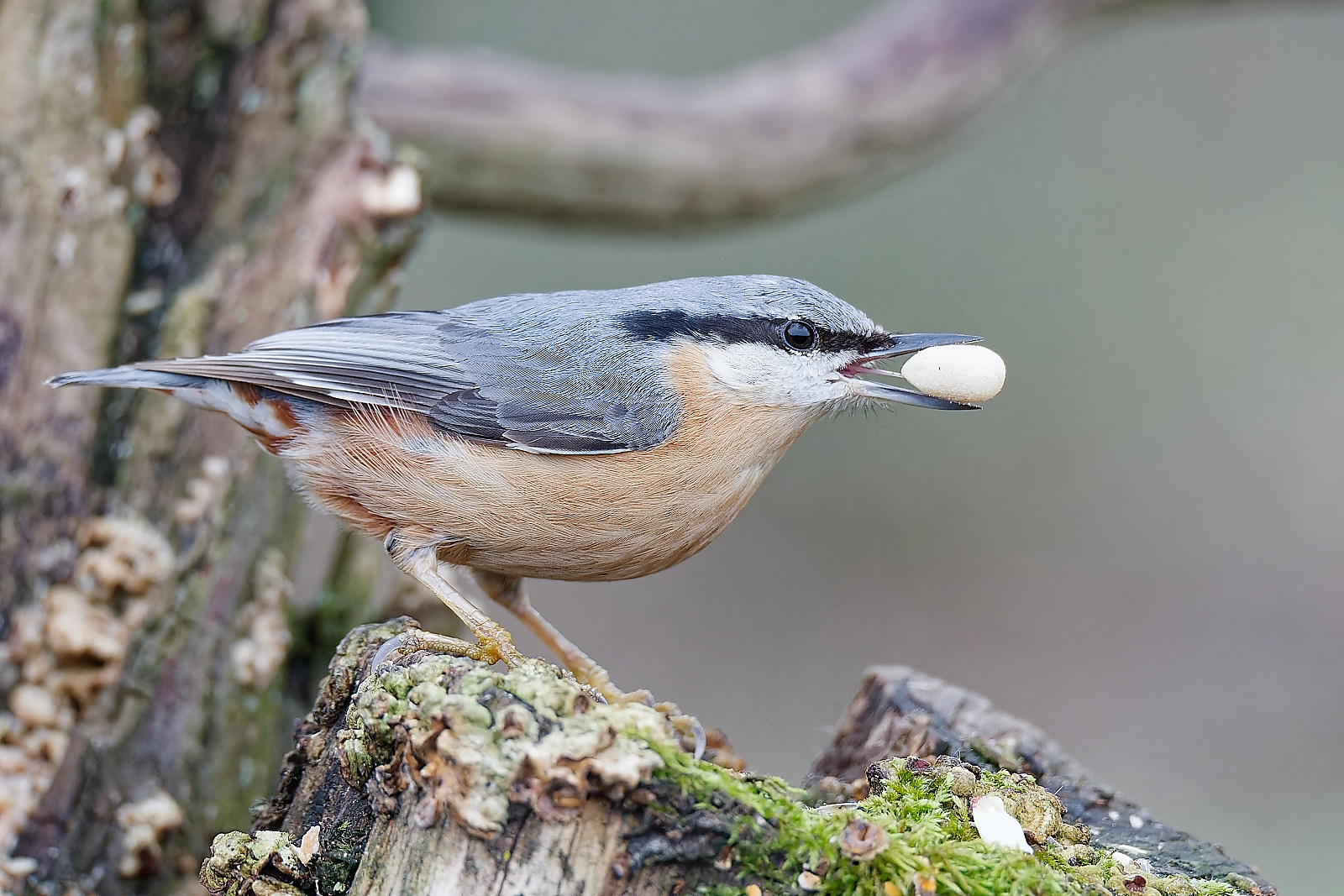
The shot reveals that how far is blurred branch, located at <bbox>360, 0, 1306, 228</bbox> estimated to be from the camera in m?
5.06

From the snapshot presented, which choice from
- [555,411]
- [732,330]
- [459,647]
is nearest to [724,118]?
[732,330]

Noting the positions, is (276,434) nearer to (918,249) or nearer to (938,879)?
(938,879)

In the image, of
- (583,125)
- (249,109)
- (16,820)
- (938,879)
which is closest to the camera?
(938,879)

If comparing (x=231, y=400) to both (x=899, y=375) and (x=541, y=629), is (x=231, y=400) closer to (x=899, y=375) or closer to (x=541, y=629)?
(x=541, y=629)

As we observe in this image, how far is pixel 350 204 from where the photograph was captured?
13.0ft

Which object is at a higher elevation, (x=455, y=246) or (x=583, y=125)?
(x=455, y=246)

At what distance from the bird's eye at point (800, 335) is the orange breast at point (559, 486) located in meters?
0.18

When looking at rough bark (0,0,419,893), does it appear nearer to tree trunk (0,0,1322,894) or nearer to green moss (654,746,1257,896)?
tree trunk (0,0,1322,894)

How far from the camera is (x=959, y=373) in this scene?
2.91 m

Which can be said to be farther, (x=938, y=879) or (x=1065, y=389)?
(x=1065, y=389)

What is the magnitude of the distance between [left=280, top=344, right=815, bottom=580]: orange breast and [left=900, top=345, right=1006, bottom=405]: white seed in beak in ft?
1.20

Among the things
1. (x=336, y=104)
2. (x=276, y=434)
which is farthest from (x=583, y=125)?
(x=276, y=434)

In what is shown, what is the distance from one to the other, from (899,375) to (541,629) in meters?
1.33

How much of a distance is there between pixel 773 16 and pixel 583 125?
4.32 meters
